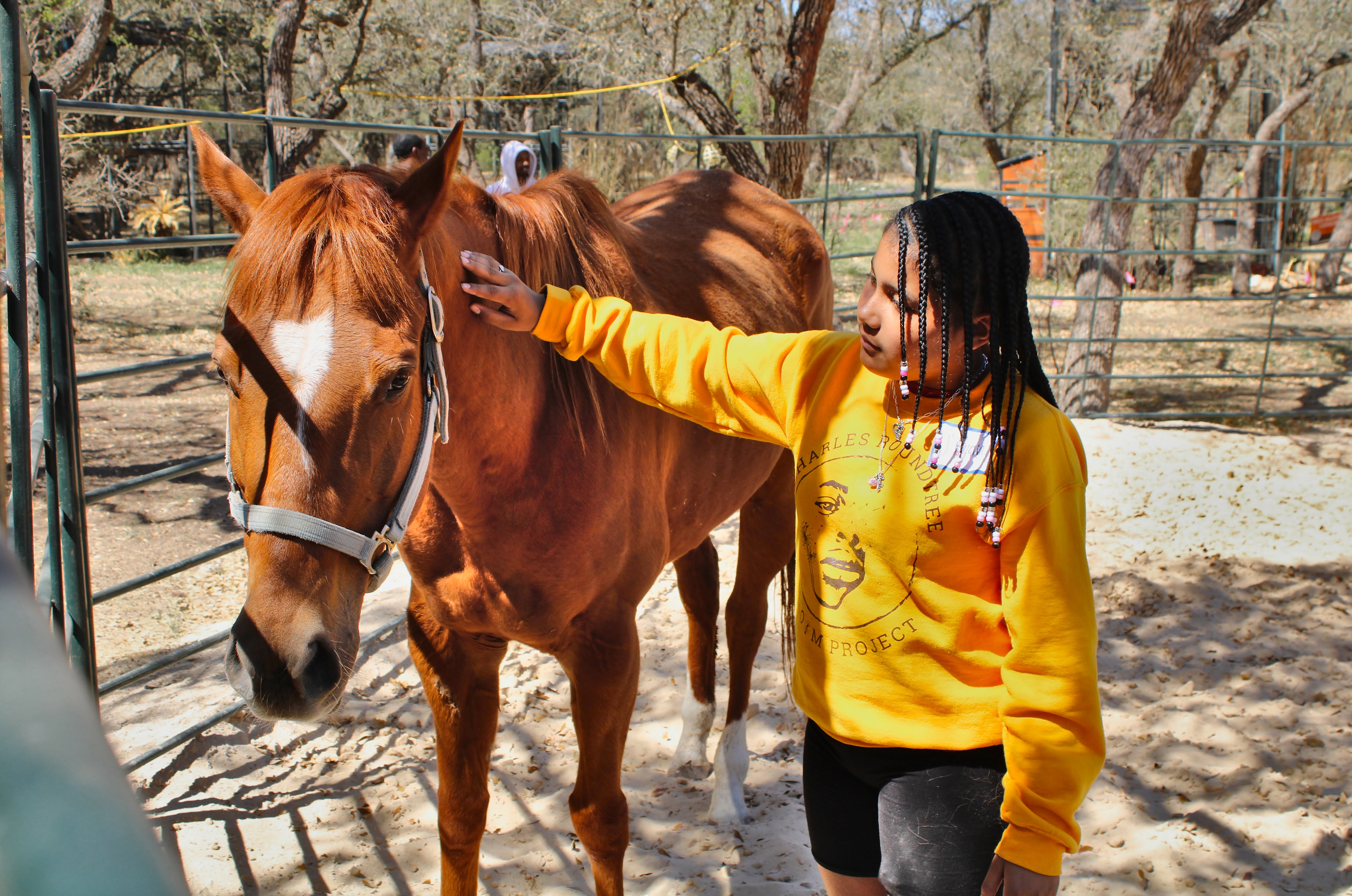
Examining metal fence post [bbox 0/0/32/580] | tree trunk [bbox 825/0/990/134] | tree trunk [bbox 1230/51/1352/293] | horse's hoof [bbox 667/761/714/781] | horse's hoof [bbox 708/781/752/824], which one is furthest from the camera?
tree trunk [bbox 1230/51/1352/293]

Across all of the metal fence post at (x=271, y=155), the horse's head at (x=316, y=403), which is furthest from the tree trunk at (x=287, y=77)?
the horse's head at (x=316, y=403)

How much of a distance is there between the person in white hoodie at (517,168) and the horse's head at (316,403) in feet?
7.41

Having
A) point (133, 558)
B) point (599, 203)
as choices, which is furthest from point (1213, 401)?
point (133, 558)

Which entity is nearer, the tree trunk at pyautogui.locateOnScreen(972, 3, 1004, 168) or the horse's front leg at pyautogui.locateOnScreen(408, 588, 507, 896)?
the horse's front leg at pyautogui.locateOnScreen(408, 588, 507, 896)

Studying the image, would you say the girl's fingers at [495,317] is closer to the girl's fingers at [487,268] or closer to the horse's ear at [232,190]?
the girl's fingers at [487,268]

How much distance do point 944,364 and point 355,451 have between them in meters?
0.88

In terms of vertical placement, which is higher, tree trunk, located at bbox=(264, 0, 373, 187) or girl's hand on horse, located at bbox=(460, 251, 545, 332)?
tree trunk, located at bbox=(264, 0, 373, 187)

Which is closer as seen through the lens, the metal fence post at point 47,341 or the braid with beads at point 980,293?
the braid with beads at point 980,293

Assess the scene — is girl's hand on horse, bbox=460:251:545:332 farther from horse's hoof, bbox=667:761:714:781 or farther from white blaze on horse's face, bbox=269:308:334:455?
horse's hoof, bbox=667:761:714:781

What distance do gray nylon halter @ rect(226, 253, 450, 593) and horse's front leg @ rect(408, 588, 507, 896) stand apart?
60 cm

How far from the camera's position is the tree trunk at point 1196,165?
1247cm

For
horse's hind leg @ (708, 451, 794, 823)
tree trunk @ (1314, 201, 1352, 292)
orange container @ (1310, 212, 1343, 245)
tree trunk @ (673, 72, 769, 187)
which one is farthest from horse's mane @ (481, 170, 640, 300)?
orange container @ (1310, 212, 1343, 245)

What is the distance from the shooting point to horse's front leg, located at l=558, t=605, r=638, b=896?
2137 mm

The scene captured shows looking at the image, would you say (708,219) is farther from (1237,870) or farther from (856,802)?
(1237,870)
